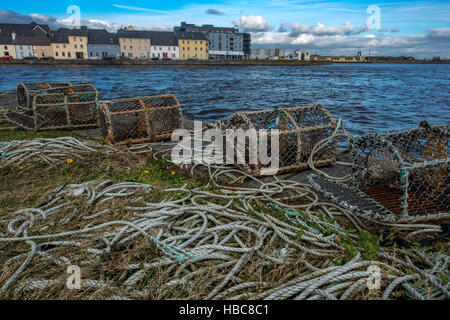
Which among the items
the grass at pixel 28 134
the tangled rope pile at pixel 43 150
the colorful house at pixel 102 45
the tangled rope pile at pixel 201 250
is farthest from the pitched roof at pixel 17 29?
the tangled rope pile at pixel 201 250

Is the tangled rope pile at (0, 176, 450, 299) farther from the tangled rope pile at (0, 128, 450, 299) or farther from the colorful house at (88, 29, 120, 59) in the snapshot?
the colorful house at (88, 29, 120, 59)

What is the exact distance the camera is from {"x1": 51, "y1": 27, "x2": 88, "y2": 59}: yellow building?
66.6 meters

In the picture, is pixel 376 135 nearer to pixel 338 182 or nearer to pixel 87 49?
pixel 338 182

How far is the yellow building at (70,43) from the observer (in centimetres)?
6662

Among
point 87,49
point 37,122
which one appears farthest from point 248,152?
point 87,49

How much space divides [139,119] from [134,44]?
74917 millimetres

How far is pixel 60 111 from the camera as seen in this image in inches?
271

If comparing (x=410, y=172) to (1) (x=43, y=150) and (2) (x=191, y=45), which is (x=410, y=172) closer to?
(1) (x=43, y=150)

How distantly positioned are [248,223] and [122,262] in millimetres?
1101

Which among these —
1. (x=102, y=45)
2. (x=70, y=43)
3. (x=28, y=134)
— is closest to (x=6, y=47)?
(x=70, y=43)

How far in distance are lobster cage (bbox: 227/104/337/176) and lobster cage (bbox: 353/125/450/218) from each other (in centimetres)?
89

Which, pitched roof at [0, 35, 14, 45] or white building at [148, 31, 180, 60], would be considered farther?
white building at [148, 31, 180, 60]

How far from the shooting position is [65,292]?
1930mm

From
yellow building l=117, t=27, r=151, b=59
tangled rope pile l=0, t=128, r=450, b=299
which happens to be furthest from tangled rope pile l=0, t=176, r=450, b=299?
yellow building l=117, t=27, r=151, b=59
